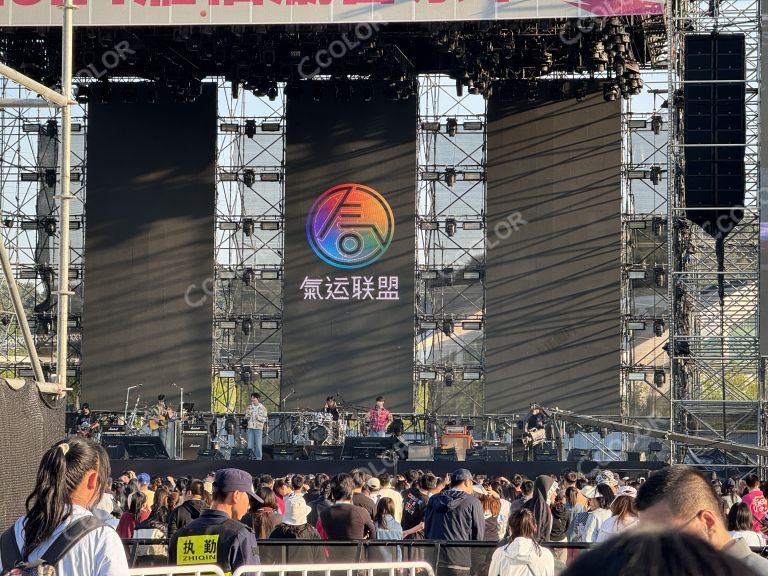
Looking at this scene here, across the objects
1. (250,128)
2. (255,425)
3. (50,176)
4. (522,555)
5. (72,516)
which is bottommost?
(522,555)

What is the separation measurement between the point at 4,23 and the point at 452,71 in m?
9.73

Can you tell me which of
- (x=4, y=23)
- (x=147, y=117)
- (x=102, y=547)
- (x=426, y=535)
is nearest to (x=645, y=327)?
(x=147, y=117)

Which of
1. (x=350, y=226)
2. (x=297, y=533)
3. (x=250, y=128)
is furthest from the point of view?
(x=250, y=128)

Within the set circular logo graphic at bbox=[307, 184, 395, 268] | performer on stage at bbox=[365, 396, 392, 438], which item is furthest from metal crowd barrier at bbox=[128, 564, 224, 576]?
circular logo graphic at bbox=[307, 184, 395, 268]

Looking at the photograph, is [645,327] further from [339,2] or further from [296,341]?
[339,2]

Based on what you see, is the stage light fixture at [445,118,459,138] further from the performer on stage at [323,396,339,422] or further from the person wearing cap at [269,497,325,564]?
the person wearing cap at [269,497,325,564]

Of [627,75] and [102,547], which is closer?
[102,547]

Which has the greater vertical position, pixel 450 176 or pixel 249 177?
pixel 249 177

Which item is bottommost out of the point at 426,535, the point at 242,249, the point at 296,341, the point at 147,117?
the point at 426,535

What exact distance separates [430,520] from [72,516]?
5875 mm

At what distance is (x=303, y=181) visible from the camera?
2841 cm

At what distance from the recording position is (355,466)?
2270cm

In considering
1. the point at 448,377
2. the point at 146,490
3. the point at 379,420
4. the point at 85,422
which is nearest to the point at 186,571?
the point at 146,490

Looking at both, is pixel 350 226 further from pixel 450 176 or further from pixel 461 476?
pixel 461 476
